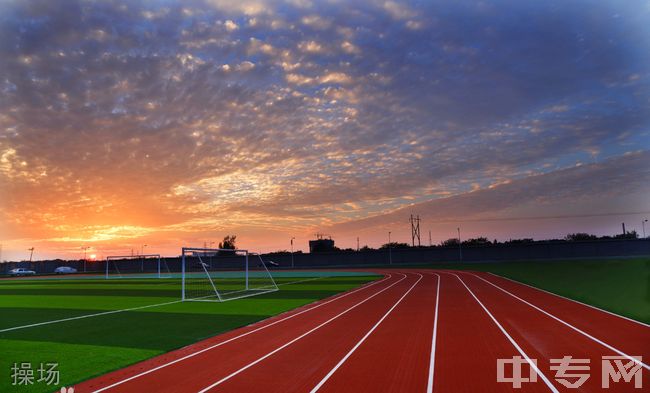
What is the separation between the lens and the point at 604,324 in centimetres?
A: 1327

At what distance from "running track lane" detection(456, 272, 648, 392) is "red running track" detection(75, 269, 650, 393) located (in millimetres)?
26

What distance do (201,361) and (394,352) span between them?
478 cm

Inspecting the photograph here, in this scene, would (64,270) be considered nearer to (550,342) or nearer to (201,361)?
(201,361)

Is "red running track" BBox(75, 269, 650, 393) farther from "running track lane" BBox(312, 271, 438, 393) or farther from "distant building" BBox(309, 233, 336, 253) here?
"distant building" BBox(309, 233, 336, 253)

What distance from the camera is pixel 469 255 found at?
70.9 metres

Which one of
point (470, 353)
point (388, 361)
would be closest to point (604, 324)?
point (470, 353)

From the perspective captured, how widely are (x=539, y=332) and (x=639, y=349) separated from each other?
102 inches

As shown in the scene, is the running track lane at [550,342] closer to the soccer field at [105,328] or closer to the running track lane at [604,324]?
the running track lane at [604,324]

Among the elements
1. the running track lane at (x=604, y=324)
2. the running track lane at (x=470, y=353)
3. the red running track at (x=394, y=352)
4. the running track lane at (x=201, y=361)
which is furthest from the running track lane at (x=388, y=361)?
the running track lane at (x=604, y=324)

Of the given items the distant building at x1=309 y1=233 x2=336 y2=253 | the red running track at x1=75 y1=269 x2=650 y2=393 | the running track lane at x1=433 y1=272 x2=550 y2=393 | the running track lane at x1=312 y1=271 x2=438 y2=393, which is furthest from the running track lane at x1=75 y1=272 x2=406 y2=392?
the distant building at x1=309 y1=233 x2=336 y2=253

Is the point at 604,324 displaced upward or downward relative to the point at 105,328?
downward

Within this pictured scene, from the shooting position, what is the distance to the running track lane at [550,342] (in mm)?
8180

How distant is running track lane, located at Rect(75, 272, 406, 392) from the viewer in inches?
328

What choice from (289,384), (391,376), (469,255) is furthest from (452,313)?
(469,255)
